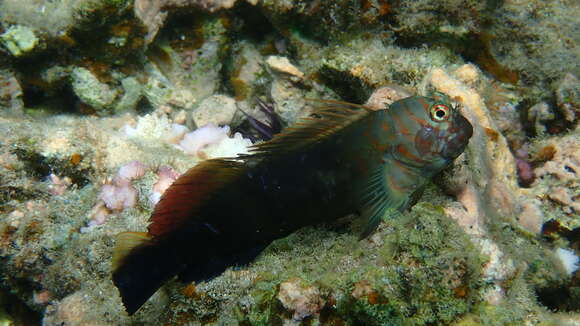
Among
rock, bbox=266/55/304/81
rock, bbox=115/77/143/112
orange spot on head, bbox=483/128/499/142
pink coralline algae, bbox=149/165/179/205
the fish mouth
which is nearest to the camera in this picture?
the fish mouth

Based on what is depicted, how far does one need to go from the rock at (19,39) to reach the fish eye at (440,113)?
464cm

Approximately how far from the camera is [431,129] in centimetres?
272

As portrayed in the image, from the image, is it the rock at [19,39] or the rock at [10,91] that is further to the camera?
the rock at [10,91]

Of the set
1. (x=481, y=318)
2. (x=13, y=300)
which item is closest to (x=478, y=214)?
(x=481, y=318)

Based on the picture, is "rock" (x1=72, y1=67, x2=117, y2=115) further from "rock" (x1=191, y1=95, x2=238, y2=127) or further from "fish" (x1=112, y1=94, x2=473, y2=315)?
"fish" (x1=112, y1=94, x2=473, y2=315)

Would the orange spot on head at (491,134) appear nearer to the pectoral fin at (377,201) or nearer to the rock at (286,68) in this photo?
the pectoral fin at (377,201)

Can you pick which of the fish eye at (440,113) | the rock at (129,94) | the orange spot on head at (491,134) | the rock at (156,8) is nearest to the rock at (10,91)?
A: the rock at (129,94)

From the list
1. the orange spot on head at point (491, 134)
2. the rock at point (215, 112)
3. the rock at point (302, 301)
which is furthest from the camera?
the rock at point (215, 112)

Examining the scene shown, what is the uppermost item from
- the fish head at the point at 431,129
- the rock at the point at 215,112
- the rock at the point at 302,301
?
the fish head at the point at 431,129

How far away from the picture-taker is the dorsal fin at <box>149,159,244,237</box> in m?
2.48

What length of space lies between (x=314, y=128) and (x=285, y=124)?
2.36 m

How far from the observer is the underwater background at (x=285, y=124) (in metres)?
2.22

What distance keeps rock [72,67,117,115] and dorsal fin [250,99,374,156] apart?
3336 millimetres

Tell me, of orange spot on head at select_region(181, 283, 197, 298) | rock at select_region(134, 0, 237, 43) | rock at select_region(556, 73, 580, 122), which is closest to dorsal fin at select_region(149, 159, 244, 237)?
orange spot on head at select_region(181, 283, 197, 298)
